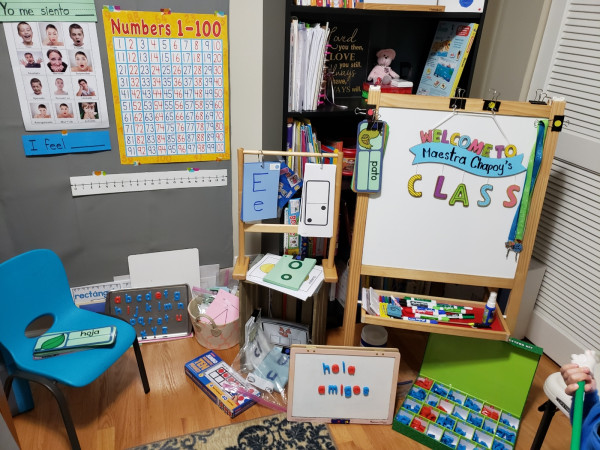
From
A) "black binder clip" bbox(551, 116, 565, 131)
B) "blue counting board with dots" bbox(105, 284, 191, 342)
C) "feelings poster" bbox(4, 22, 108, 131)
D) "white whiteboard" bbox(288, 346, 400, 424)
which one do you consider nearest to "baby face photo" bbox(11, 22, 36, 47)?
"feelings poster" bbox(4, 22, 108, 131)

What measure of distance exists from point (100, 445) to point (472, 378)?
144 centimetres

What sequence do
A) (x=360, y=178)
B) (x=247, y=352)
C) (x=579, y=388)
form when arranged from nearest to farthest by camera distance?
1. (x=579, y=388)
2. (x=360, y=178)
3. (x=247, y=352)

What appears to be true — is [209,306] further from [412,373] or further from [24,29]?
[24,29]

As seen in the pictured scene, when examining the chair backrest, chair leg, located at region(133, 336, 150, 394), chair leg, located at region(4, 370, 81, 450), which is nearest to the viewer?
chair leg, located at region(4, 370, 81, 450)

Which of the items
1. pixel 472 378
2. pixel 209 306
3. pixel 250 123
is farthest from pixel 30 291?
pixel 472 378

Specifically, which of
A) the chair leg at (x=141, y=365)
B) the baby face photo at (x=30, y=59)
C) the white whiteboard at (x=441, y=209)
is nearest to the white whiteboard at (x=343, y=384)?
the white whiteboard at (x=441, y=209)

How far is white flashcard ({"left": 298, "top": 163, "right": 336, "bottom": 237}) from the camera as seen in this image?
5.93ft

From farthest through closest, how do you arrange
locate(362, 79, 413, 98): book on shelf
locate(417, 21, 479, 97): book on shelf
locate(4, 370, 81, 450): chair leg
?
1. locate(362, 79, 413, 98): book on shelf
2. locate(417, 21, 479, 97): book on shelf
3. locate(4, 370, 81, 450): chair leg

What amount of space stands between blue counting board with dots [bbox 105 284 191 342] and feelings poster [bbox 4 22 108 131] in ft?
2.56

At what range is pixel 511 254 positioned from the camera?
1719 mm

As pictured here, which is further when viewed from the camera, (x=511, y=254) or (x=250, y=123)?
(x=250, y=123)

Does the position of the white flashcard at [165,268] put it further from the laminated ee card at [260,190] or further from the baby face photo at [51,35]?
the baby face photo at [51,35]

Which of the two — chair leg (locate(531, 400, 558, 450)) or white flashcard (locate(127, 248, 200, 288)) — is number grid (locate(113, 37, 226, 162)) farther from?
chair leg (locate(531, 400, 558, 450))

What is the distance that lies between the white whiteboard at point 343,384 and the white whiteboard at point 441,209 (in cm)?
36
